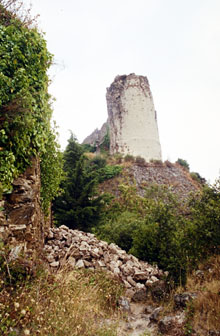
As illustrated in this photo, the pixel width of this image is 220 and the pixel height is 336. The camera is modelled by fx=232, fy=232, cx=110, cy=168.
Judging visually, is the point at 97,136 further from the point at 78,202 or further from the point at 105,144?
the point at 78,202

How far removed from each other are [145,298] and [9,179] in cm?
366

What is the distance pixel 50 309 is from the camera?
2867mm

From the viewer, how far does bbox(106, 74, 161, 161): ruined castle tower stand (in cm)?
1969

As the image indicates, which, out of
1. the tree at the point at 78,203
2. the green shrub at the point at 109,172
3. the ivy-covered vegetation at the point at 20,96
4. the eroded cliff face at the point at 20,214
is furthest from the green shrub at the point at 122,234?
the green shrub at the point at 109,172

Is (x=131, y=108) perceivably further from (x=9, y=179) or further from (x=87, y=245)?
(x=9, y=179)

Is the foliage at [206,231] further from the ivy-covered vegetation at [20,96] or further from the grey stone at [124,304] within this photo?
the ivy-covered vegetation at [20,96]

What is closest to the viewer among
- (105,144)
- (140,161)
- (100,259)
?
(100,259)

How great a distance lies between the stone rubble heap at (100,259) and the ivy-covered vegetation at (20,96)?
2.52 meters

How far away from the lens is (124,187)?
50.0 ft

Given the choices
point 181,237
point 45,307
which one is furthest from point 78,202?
point 45,307

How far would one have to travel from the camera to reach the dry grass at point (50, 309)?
2521 millimetres

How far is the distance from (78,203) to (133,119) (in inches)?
467

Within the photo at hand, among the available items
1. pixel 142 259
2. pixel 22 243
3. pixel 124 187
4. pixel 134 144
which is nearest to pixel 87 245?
pixel 142 259

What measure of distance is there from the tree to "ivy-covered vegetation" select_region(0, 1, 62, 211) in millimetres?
5584
